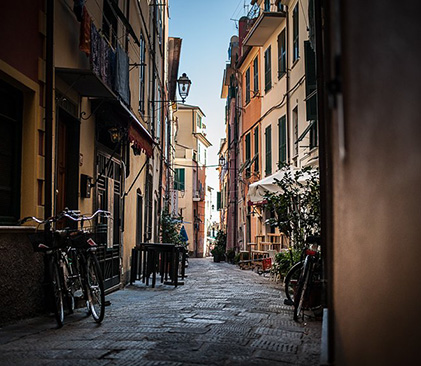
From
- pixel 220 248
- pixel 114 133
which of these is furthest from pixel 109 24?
pixel 220 248

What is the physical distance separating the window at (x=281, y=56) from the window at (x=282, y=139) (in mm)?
1473

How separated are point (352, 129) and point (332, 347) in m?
1.50

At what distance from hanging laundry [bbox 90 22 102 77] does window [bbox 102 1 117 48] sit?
1791mm

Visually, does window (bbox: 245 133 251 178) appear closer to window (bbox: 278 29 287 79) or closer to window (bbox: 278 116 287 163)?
window (bbox: 278 116 287 163)

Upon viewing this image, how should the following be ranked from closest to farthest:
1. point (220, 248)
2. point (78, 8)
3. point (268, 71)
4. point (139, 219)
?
point (78, 8) < point (139, 219) < point (268, 71) < point (220, 248)

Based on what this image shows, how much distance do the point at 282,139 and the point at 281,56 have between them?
2722mm

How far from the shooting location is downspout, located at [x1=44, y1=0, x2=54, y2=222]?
7266 millimetres

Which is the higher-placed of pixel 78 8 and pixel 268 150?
pixel 78 8

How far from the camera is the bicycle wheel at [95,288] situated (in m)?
6.47

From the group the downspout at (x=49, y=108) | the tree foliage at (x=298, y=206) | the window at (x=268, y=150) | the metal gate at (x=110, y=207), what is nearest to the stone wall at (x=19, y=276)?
the downspout at (x=49, y=108)

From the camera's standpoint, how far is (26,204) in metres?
6.95

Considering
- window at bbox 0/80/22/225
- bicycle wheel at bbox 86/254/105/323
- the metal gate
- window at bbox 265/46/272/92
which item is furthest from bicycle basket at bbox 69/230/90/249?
window at bbox 265/46/272/92

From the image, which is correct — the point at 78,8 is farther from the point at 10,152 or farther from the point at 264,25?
the point at 264,25

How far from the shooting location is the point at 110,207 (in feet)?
35.2
